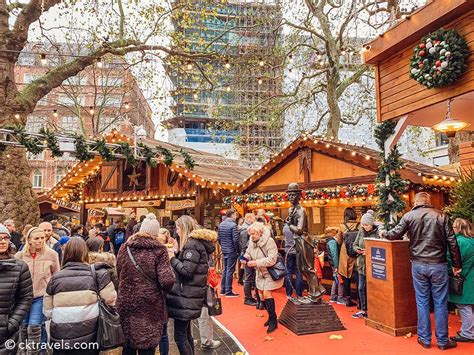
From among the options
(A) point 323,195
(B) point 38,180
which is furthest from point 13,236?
(B) point 38,180

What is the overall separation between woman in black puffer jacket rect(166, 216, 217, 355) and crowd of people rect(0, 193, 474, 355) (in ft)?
0.03

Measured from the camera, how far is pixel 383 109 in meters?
6.35

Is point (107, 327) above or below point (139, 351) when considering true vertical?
above

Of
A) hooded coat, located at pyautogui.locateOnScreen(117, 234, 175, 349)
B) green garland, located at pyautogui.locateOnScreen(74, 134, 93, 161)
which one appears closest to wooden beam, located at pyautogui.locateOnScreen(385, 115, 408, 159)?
hooded coat, located at pyautogui.locateOnScreen(117, 234, 175, 349)

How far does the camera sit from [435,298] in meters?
4.79

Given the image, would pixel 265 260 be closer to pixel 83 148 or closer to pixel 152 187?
pixel 83 148

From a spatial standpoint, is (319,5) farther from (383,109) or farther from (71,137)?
(71,137)

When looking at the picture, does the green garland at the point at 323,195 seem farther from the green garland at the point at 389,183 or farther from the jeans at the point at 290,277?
the jeans at the point at 290,277

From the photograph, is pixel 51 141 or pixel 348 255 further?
pixel 51 141

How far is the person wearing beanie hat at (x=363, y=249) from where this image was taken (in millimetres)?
6230

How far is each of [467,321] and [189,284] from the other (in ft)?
12.7

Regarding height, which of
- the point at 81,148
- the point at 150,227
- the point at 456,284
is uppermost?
the point at 81,148

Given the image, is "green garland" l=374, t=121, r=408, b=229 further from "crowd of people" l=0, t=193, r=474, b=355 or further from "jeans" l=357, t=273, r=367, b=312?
"jeans" l=357, t=273, r=367, b=312

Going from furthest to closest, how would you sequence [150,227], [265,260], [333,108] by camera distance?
[333,108] → [265,260] → [150,227]
